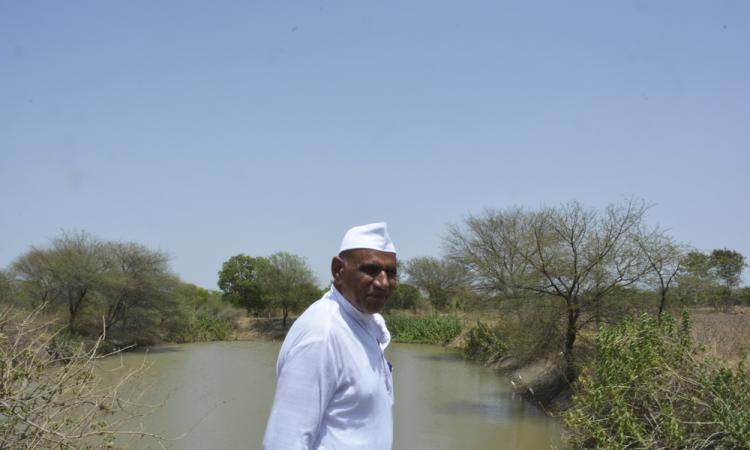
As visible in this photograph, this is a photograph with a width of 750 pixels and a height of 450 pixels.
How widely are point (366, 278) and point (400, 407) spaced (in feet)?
39.9

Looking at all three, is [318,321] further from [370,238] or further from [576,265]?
[576,265]

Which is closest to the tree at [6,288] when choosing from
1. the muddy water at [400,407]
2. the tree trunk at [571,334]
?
the muddy water at [400,407]

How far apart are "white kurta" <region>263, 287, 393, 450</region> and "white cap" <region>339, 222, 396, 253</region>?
167mm

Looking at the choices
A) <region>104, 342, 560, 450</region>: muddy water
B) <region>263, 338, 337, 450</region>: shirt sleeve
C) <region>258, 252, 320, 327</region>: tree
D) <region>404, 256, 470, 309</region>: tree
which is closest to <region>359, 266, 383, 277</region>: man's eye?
<region>263, 338, 337, 450</region>: shirt sleeve

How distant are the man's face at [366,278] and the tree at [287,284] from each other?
103ft

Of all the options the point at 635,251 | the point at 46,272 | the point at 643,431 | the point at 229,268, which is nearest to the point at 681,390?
the point at 643,431

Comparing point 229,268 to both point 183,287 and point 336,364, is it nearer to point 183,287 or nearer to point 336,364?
point 183,287

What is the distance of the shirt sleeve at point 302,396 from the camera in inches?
60.0

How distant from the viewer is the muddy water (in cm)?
1030

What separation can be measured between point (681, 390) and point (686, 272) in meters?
6.10

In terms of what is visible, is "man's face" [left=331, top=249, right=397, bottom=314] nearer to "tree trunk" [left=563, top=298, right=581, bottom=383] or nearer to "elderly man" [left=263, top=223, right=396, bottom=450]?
"elderly man" [left=263, top=223, right=396, bottom=450]

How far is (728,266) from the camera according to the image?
23.3 metres

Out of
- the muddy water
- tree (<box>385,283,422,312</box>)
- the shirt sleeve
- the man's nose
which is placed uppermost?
tree (<box>385,283,422,312</box>)

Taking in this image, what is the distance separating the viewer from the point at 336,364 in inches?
63.4
